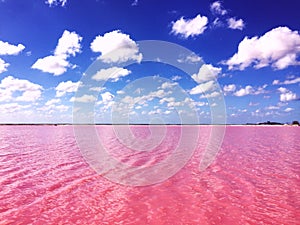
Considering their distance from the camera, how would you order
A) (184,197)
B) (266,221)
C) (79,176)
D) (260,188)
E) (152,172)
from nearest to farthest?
(266,221) < (184,197) < (260,188) < (79,176) < (152,172)

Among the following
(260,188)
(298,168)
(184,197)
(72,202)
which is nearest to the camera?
(72,202)

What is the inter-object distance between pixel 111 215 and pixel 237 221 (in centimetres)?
334

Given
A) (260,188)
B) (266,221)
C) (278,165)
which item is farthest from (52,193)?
(278,165)

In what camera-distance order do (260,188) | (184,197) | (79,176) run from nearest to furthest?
(184,197) < (260,188) < (79,176)

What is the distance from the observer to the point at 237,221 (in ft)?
22.3

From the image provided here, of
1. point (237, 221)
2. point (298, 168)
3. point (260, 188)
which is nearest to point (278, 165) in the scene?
point (298, 168)

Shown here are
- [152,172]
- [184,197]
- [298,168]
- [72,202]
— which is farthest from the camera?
[298,168]

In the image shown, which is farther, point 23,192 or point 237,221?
point 23,192

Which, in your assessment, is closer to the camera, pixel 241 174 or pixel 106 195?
pixel 106 195

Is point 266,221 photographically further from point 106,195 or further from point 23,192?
point 23,192

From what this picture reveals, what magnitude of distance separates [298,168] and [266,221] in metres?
8.38

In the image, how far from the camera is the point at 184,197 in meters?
8.85

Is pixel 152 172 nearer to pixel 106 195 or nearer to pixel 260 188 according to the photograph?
pixel 106 195

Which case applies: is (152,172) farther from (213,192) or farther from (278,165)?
(278,165)
